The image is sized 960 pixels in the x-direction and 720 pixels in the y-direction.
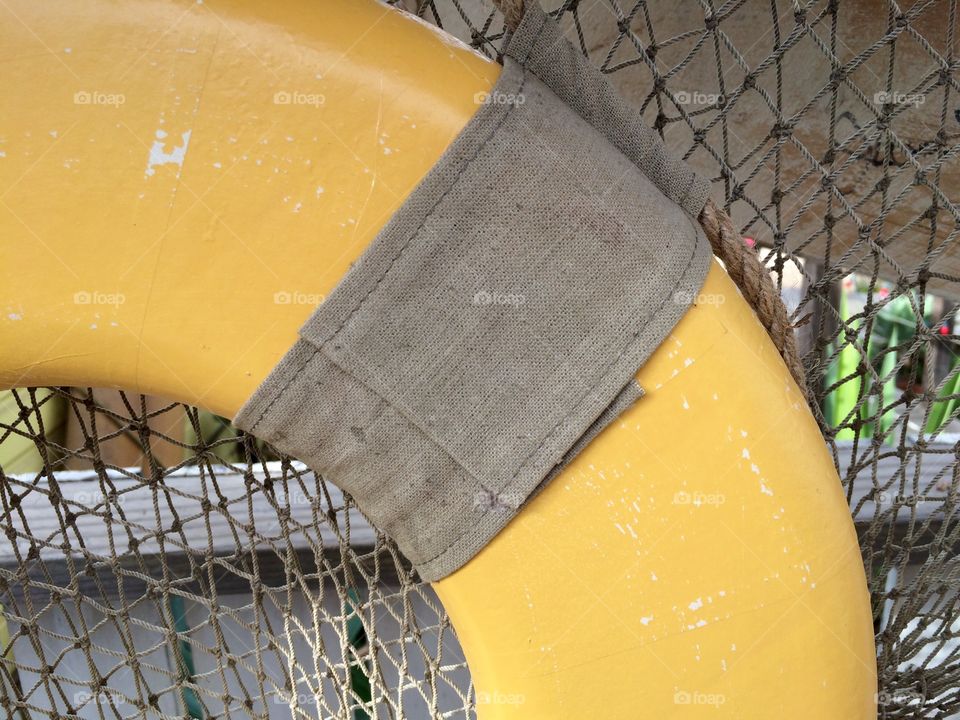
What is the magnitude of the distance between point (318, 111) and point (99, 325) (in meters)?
0.20

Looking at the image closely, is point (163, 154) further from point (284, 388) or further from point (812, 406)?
point (812, 406)

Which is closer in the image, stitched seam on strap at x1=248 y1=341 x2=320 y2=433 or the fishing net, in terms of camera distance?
stitched seam on strap at x1=248 y1=341 x2=320 y2=433

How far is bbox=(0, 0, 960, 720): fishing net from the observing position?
2.30 feet

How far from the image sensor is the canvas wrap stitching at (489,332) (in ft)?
1.72

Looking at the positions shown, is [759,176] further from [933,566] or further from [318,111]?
[318,111]

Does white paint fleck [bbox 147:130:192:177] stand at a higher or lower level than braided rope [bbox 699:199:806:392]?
higher

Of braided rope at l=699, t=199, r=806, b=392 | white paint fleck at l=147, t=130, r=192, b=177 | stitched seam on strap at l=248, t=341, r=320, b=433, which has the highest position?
white paint fleck at l=147, t=130, r=192, b=177

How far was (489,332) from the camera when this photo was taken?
53 centimetres

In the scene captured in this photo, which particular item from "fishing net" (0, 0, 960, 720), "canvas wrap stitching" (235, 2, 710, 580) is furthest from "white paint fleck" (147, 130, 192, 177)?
"fishing net" (0, 0, 960, 720)

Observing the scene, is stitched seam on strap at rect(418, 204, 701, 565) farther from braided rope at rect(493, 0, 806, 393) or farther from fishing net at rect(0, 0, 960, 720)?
fishing net at rect(0, 0, 960, 720)

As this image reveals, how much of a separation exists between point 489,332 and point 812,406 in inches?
13.2

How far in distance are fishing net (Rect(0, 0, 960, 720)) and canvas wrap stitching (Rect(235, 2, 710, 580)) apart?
0.16 m

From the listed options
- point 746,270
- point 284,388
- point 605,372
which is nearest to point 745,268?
point 746,270

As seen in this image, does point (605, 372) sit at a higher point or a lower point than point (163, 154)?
lower
